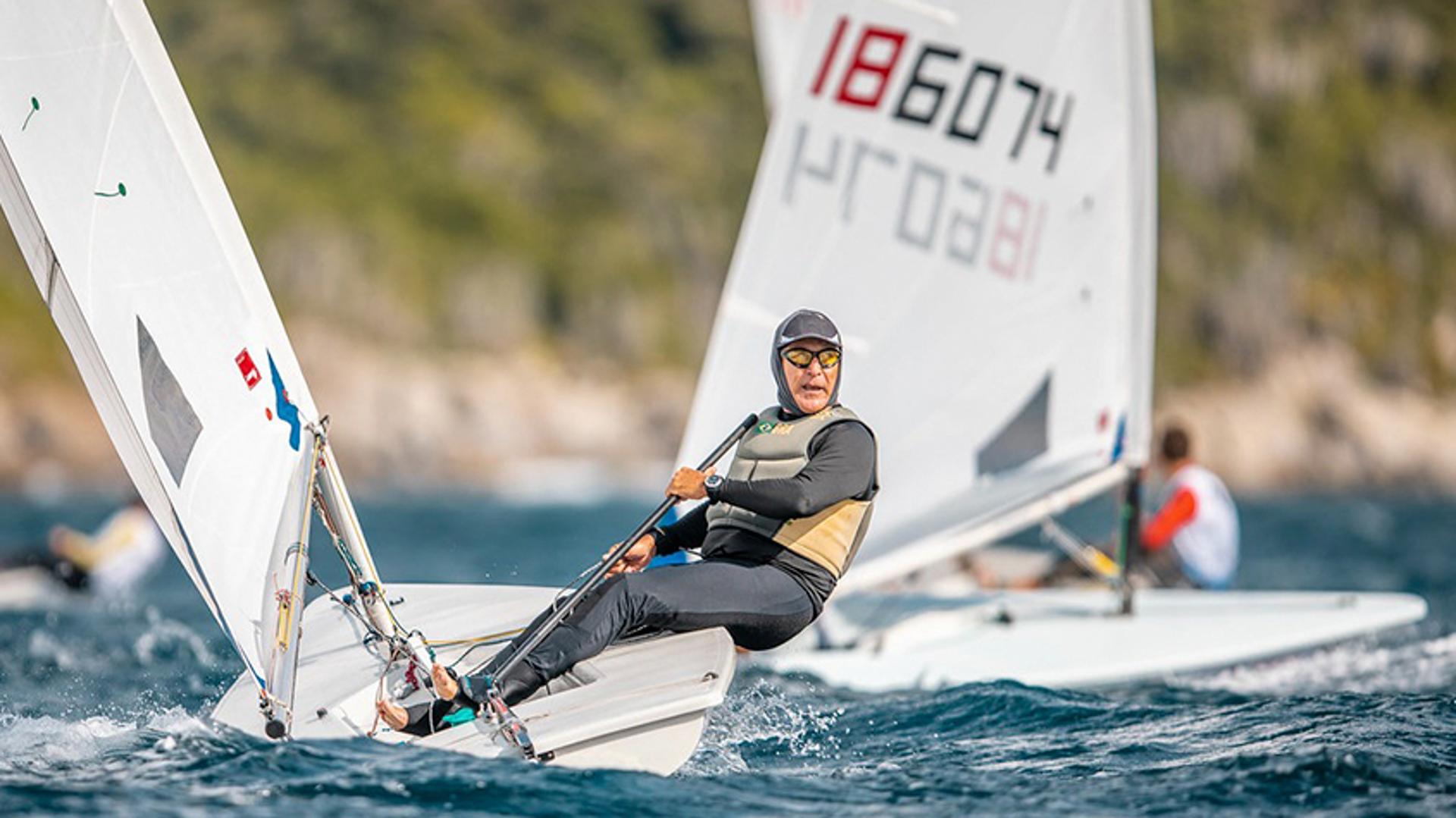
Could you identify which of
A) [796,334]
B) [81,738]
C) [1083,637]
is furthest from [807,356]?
[1083,637]

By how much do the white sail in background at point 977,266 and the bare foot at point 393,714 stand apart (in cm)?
345

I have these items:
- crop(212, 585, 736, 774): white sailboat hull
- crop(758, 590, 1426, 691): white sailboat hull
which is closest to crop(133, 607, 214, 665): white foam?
crop(758, 590, 1426, 691): white sailboat hull

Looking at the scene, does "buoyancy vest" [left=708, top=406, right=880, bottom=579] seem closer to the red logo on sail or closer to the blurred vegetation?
the red logo on sail

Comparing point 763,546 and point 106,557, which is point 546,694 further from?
point 106,557

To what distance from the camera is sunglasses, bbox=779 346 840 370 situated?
504 cm

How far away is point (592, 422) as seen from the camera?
60.3 metres

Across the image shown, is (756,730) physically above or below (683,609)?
below

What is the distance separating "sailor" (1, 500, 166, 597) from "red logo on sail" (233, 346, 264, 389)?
23.9ft

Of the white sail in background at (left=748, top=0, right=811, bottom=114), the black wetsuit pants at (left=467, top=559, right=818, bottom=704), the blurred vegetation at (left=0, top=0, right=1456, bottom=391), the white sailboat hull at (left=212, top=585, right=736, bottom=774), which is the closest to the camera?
the white sailboat hull at (left=212, top=585, right=736, bottom=774)

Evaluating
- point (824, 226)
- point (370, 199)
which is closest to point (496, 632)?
point (824, 226)

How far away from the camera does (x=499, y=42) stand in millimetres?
86125

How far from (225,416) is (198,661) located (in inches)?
156

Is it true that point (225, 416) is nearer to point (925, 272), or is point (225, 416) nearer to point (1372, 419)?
point (925, 272)

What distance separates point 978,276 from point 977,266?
46mm
